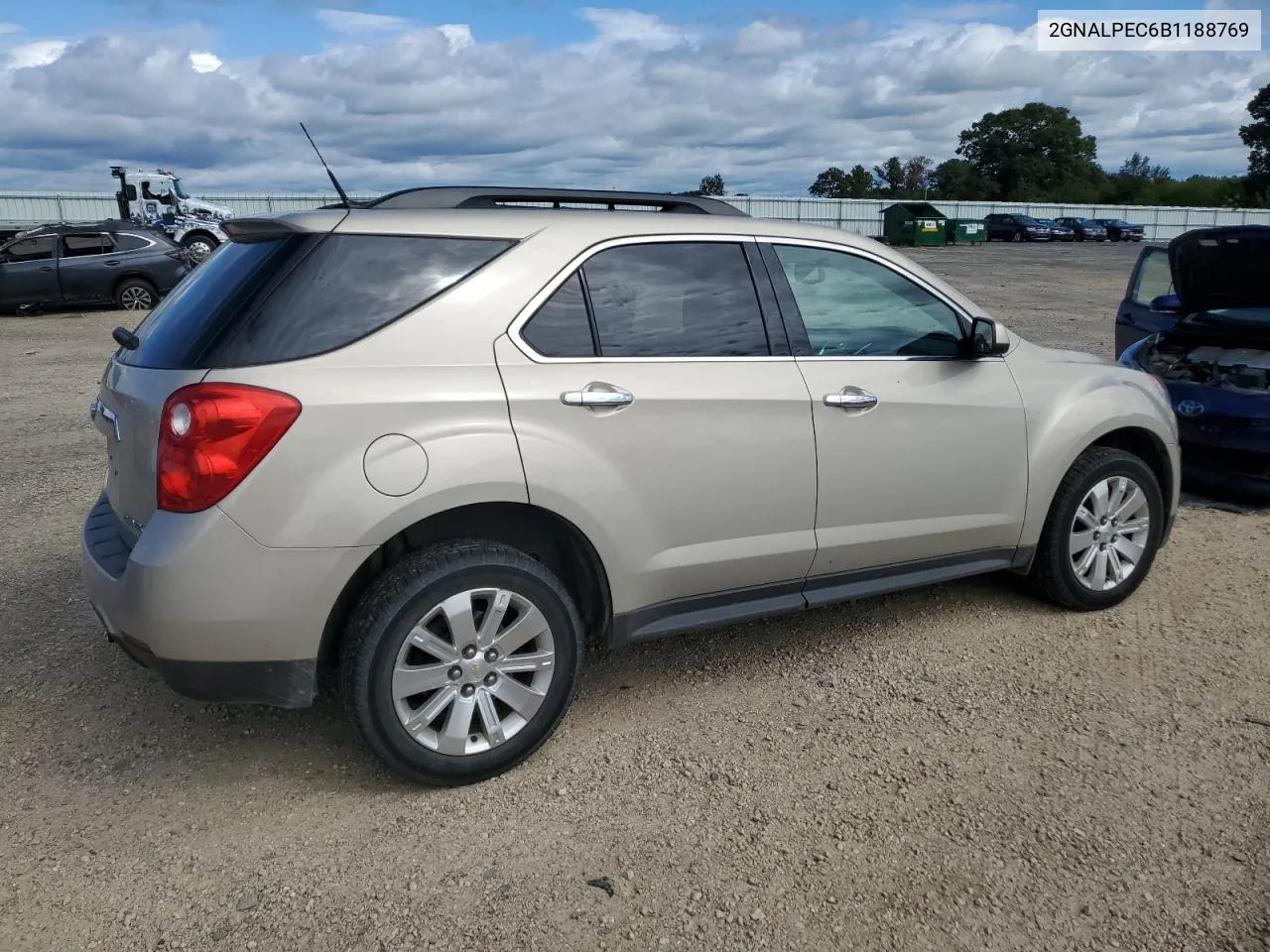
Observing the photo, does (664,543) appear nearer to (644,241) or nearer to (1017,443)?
(644,241)

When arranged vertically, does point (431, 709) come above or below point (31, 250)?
below

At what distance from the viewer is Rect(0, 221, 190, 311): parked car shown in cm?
1753

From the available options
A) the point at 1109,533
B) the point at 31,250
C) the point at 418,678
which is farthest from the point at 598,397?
the point at 31,250

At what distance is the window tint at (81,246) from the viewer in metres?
17.6

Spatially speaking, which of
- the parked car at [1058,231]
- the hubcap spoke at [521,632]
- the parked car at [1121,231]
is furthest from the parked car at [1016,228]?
the hubcap spoke at [521,632]

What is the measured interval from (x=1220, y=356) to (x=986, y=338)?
3267mm

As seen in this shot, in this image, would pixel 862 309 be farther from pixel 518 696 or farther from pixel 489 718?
pixel 489 718

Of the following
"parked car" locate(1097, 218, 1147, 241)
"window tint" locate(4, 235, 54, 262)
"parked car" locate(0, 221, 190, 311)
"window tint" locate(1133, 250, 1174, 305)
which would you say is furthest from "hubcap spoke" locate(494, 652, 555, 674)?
"parked car" locate(1097, 218, 1147, 241)

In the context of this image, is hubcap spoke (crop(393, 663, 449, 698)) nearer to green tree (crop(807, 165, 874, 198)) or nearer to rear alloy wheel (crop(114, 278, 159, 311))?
rear alloy wheel (crop(114, 278, 159, 311))

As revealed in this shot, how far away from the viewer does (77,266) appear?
17.6 meters

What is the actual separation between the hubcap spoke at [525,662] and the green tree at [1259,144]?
283 ft

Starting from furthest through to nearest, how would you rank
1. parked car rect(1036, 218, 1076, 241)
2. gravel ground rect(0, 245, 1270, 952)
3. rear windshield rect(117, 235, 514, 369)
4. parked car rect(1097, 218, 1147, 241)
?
1. parked car rect(1097, 218, 1147, 241)
2. parked car rect(1036, 218, 1076, 241)
3. rear windshield rect(117, 235, 514, 369)
4. gravel ground rect(0, 245, 1270, 952)

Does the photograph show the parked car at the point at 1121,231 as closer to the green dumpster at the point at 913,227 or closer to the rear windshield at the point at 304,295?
the green dumpster at the point at 913,227

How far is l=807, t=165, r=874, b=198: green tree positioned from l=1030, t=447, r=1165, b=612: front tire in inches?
3170
